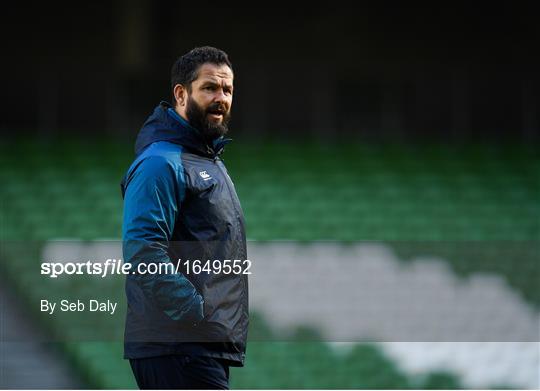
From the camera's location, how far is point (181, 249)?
2.39 m

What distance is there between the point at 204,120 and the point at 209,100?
2.2 inches

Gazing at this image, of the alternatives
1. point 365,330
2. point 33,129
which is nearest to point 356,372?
point 365,330

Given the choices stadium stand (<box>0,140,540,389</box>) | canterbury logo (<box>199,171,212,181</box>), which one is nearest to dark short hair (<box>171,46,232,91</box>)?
canterbury logo (<box>199,171,212,181</box>)

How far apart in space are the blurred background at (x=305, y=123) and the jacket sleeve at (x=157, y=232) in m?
3.41

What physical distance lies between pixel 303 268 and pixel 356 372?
1099 millimetres

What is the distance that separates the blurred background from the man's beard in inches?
133

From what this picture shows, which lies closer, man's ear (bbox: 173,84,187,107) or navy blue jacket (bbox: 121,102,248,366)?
navy blue jacket (bbox: 121,102,248,366)

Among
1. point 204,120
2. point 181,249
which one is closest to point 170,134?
point 204,120

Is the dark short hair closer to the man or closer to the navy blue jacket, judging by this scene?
the man

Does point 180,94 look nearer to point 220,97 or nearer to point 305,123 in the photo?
point 220,97

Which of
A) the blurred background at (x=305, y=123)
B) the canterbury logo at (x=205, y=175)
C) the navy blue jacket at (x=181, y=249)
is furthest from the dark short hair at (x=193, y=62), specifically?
the blurred background at (x=305, y=123)

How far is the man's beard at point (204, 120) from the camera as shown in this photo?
2471mm

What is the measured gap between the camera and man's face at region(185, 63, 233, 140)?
8.10ft

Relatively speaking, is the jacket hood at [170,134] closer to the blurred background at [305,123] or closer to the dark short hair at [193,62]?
the dark short hair at [193,62]
